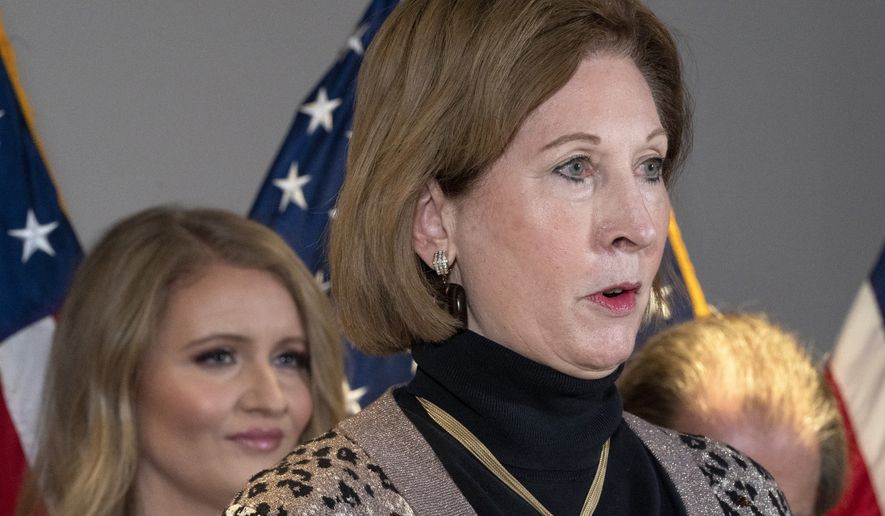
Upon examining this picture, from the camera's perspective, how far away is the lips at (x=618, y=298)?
158 centimetres

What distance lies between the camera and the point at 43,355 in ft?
11.8

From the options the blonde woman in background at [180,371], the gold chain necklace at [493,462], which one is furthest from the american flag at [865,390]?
the gold chain necklace at [493,462]

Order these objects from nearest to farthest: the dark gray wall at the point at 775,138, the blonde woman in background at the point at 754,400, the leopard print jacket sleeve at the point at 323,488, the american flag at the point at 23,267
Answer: the leopard print jacket sleeve at the point at 323,488 → the blonde woman in background at the point at 754,400 → the american flag at the point at 23,267 → the dark gray wall at the point at 775,138

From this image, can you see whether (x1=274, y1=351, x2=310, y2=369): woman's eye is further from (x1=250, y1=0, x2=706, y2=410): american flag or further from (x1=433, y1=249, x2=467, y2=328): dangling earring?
(x1=433, y1=249, x2=467, y2=328): dangling earring

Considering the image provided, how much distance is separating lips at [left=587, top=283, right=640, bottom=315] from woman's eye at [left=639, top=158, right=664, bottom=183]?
141mm

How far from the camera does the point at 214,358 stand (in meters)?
3.18

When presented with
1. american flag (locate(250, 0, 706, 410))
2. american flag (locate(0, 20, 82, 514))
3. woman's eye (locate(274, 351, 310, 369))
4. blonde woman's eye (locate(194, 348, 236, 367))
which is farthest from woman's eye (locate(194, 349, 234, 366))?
american flag (locate(250, 0, 706, 410))

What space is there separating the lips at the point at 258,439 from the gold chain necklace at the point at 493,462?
57.8 inches

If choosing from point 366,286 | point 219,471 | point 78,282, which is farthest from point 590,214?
point 78,282

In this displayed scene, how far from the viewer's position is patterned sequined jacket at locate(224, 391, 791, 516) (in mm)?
1497

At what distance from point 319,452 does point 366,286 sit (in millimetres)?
243

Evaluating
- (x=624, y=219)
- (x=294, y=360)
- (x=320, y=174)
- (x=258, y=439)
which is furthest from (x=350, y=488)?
(x=320, y=174)

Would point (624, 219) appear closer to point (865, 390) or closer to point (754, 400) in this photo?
point (754, 400)

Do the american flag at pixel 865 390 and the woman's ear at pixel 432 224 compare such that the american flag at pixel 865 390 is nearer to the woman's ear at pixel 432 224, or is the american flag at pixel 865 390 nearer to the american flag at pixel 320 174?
the american flag at pixel 320 174
